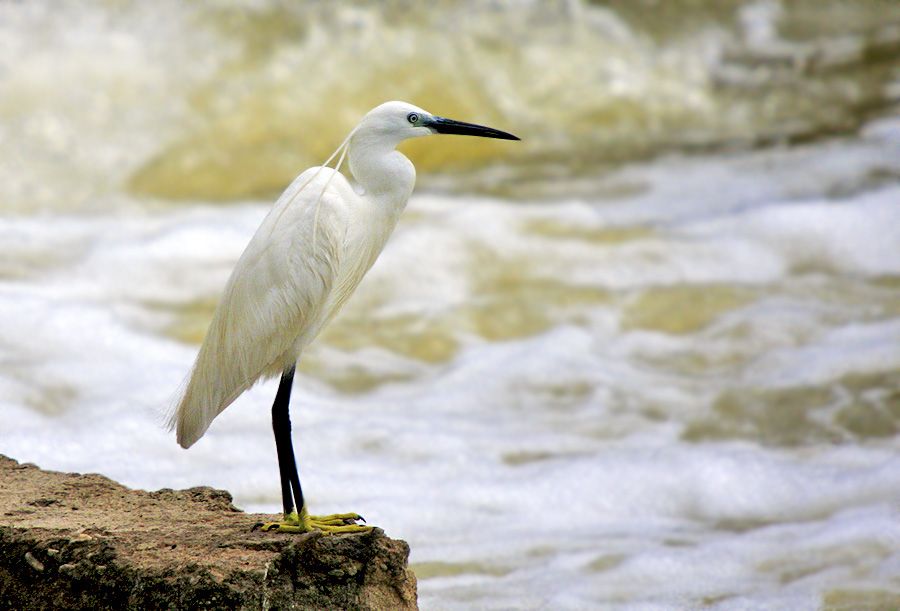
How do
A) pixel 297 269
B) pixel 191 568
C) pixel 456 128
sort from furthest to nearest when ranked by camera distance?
pixel 456 128 → pixel 297 269 → pixel 191 568

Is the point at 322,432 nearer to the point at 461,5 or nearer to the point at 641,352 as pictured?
the point at 641,352

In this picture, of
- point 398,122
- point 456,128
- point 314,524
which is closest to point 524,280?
point 456,128

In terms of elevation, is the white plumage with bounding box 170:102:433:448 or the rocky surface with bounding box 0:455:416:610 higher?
the white plumage with bounding box 170:102:433:448

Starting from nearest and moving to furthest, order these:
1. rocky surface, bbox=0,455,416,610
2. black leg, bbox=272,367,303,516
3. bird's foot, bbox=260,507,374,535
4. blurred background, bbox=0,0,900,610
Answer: rocky surface, bbox=0,455,416,610, bird's foot, bbox=260,507,374,535, black leg, bbox=272,367,303,516, blurred background, bbox=0,0,900,610

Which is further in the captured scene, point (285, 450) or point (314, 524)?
point (285, 450)

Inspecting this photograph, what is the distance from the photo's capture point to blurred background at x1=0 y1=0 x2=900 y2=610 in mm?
5531

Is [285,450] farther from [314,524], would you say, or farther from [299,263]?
[299,263]

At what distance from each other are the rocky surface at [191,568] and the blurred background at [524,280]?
944mm

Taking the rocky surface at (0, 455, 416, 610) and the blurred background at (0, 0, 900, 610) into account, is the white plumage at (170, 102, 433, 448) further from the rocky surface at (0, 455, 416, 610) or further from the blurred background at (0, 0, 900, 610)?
the blurred background at (0, 0, 900, 610)

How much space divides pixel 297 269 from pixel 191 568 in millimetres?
895

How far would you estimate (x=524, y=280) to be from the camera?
887 centimetres

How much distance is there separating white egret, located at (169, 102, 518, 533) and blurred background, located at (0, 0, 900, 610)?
609 millimetres

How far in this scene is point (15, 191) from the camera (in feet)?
33.3

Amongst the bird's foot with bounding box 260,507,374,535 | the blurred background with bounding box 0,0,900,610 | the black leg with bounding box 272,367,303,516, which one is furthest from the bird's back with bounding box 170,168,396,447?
the blurred background with bounding box 0,0,900,610
